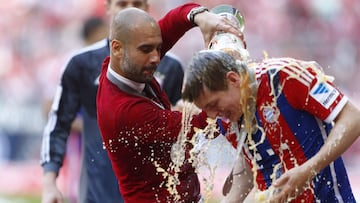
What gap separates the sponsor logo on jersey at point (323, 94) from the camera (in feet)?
15.8

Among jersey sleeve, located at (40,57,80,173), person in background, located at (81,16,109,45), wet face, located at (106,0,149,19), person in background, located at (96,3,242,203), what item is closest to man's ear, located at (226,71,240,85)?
person in background, located at (96,3,242,203)

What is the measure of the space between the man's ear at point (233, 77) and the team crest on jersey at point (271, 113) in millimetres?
237

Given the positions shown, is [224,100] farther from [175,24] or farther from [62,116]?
[62,116]

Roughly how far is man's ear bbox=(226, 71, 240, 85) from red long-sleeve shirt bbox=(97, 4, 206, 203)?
0.80 m

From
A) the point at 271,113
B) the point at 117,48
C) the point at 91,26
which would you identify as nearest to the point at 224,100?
the point at 271,113

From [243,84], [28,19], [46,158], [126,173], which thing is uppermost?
[243,84]

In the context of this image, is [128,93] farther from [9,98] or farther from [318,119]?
[9,98]

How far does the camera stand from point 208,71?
479 cm

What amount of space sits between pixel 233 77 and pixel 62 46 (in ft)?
38.7

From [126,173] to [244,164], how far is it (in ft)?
2.53

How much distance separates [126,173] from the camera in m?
5.79

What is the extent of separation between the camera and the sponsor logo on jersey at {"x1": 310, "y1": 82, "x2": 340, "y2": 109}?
481 centimetres

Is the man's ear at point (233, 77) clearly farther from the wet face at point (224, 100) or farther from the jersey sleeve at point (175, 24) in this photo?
the jersey sleeve at point (175, 24)

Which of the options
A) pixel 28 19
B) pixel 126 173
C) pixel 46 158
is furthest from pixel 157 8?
pixel 126 173
